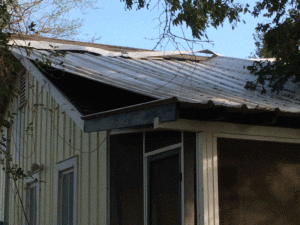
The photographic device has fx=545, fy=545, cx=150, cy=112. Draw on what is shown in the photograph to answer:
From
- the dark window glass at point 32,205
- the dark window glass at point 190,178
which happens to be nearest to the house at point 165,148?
the dark window glass at point 190,178

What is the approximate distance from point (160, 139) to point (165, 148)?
19cm

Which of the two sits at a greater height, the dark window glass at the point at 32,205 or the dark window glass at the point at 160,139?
the dark window glass at the point at 160,139

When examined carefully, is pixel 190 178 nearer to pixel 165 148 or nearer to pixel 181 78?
pixel 165 148

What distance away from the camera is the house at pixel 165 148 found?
20.0ft

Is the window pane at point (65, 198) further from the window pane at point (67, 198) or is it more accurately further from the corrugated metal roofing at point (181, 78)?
the corrugated metal roofing at point (181, 78)

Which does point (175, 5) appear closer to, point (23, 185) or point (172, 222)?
point (172, 222)

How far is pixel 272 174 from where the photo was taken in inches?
263

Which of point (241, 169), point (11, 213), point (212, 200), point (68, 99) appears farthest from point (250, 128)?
point (11, 213)

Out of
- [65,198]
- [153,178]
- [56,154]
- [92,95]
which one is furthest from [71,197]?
[153,178]

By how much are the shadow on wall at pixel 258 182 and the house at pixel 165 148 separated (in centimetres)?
1

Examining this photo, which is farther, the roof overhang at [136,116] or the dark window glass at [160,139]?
the dark window glass at [160,139]

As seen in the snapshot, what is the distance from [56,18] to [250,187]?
37.8 ft

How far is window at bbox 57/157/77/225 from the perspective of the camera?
9172 millimetres

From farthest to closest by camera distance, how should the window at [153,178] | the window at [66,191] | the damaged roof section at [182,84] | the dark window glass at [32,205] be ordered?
1. the dark window glass at [32,205]
2. the window at [66,191]
3. the window at [153,178]
4. the damaged roof section at [182,84]
